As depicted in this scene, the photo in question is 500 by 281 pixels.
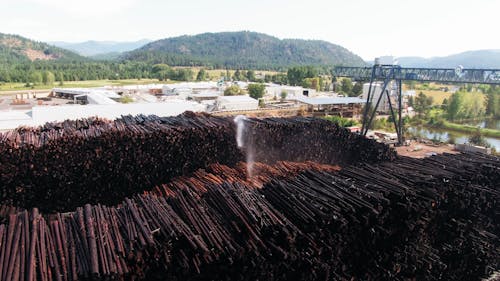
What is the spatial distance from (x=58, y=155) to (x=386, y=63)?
848 inches

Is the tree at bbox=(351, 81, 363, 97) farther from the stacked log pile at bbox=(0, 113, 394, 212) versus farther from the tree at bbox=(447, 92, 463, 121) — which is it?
the stacked log pile at bbox=(0, 113, 394, 212)

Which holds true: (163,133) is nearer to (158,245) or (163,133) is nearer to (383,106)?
(158,245)

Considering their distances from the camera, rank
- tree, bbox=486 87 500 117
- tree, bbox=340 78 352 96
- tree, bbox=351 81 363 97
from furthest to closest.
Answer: tree, bbox=340 78 352 96 < tree, bbox=351 81 363 97 < tree, bbox=486 87 500 117

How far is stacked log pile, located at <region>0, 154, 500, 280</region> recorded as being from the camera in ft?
18.5

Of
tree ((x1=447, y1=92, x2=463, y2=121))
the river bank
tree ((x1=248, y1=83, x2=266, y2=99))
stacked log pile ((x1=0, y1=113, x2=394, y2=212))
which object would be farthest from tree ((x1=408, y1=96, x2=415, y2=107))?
stacked log pile ((x1=0, y1=113, x2=394, y2=212))

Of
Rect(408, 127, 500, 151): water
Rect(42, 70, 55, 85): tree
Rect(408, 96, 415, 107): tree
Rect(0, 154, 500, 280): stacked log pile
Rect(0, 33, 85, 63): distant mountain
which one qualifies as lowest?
Rect(408, 127, 500, 151): water

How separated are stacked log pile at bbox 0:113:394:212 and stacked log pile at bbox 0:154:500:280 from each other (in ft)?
7.89

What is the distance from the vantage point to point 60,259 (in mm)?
5492

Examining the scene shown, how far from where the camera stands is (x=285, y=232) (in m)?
6.45

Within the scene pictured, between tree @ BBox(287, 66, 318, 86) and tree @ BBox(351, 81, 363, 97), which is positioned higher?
tree @ BBox(287, 66, 318, 86)

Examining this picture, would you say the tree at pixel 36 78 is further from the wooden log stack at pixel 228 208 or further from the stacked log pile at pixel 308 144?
the stacked log pile at pixel 308 144

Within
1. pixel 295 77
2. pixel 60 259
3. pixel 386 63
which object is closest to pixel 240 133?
pixel 60 259

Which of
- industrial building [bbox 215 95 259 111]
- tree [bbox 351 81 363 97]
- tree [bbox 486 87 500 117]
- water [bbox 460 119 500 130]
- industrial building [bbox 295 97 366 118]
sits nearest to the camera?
industrial building [bbox 215 95 259 111]

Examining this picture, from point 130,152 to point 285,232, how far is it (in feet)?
25.3
